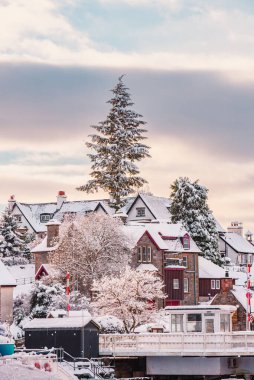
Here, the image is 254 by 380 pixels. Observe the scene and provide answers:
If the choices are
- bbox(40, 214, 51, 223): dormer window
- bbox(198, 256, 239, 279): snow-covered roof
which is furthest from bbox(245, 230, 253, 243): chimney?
bbox(198, 256, 239, 279): snow-covered roof

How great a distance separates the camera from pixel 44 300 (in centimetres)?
8025

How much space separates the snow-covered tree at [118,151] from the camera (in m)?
121

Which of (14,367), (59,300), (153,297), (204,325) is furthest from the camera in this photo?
(153,297)

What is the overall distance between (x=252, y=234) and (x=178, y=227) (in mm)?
51538

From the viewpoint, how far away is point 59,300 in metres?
80.4

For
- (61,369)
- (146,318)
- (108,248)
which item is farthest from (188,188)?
(61,369)

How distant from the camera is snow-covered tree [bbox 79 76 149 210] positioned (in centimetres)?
12131

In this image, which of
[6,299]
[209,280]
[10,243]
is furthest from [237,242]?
[6,299]

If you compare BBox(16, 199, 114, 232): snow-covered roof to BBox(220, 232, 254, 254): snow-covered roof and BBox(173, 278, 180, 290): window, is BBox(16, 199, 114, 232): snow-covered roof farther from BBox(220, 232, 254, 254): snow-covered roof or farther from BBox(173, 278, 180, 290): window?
BBox(173, 278, 180, 290): window

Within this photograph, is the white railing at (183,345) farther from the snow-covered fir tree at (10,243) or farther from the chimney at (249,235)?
the chimney at (249,235)

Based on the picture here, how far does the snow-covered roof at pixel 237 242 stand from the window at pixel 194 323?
2721 inches

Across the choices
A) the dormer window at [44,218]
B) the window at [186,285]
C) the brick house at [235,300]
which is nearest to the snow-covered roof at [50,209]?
the dormer window at [44,218]

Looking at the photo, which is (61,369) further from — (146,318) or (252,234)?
(252,234)

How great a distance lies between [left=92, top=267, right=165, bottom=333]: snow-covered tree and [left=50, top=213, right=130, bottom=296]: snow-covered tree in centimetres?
224
